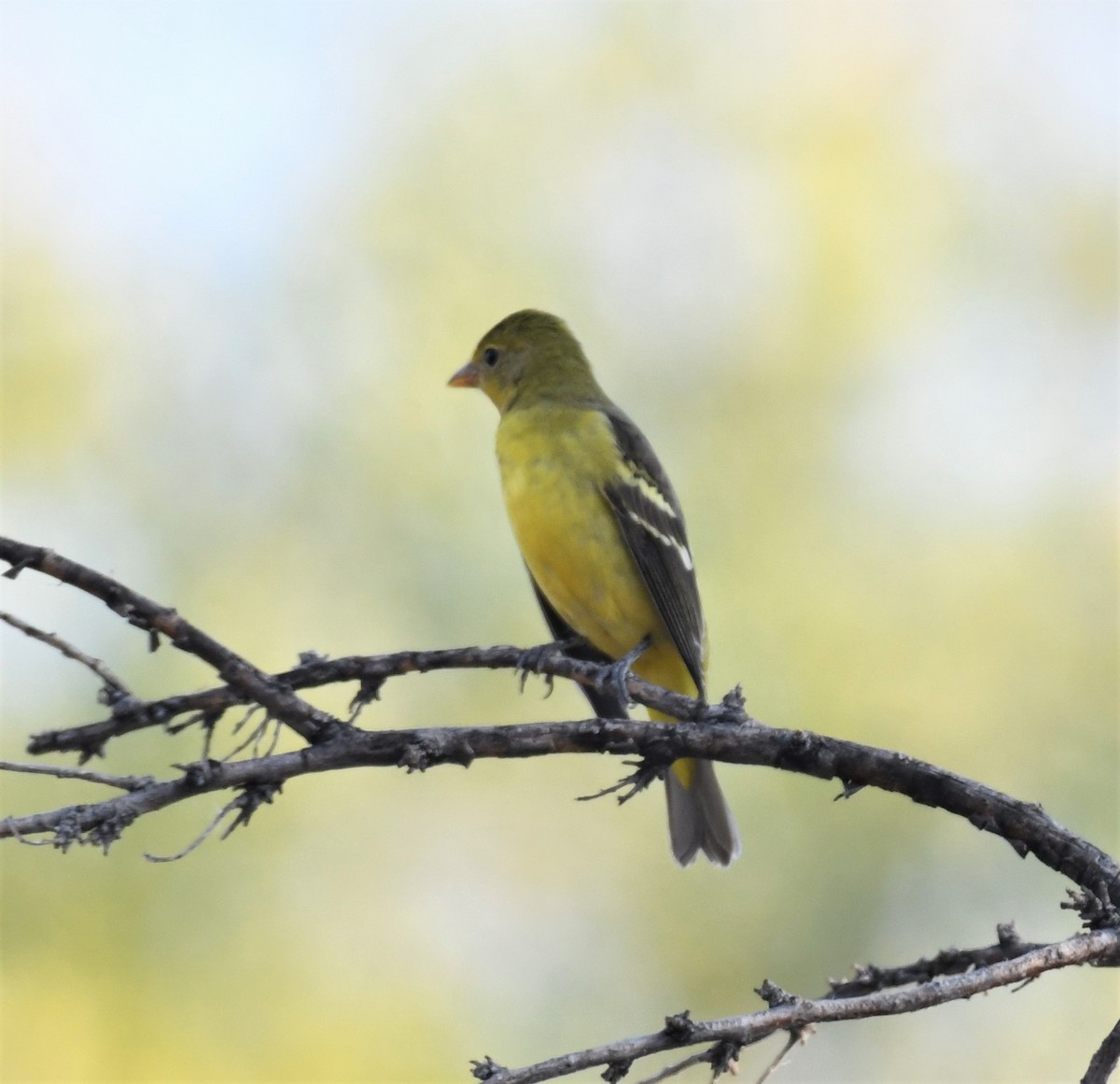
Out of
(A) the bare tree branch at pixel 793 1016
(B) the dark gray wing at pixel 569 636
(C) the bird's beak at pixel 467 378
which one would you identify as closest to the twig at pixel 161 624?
(A) the bare tree branch at pixel 793 1016

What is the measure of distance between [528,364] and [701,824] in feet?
7.86

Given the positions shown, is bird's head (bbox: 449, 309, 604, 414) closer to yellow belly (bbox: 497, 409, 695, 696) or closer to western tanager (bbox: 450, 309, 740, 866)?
western tanager (bbox: 450, 309, 740, 866)

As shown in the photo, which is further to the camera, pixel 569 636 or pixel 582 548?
pixel 569 636

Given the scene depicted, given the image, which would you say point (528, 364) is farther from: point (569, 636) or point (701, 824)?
point (701, 824)

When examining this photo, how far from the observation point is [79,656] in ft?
7.47

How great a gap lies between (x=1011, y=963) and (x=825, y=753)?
516mm

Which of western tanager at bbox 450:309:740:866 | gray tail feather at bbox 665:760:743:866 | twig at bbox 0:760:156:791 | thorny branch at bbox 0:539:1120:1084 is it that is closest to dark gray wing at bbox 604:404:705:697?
western tanager at bbox 450:309:740:866

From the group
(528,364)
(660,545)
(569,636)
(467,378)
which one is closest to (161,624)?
(660,545)

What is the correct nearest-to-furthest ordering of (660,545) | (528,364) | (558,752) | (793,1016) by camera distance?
(793,1016) < (558,752) < (660,545) < (528,364)

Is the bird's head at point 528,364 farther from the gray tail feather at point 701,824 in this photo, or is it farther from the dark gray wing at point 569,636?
the gray tail feather at point 701,824

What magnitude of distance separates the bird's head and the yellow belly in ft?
2.39

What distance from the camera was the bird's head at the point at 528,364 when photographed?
249 inches

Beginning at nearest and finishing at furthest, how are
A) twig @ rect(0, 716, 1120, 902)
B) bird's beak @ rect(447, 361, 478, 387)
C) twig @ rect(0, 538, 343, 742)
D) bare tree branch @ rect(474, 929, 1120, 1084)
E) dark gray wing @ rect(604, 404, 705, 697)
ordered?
bare tree branch @ rect(474, 929, 1120, 1084) < twig @ rect(0, 538, 343, 742) < twig @ rect(0, 716, 1120, 902) < dark gray wing @ rect(604, 404, 705, 697) < bird's beak @ rect(447, 361, 478, 387)

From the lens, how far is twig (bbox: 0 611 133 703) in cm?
218
